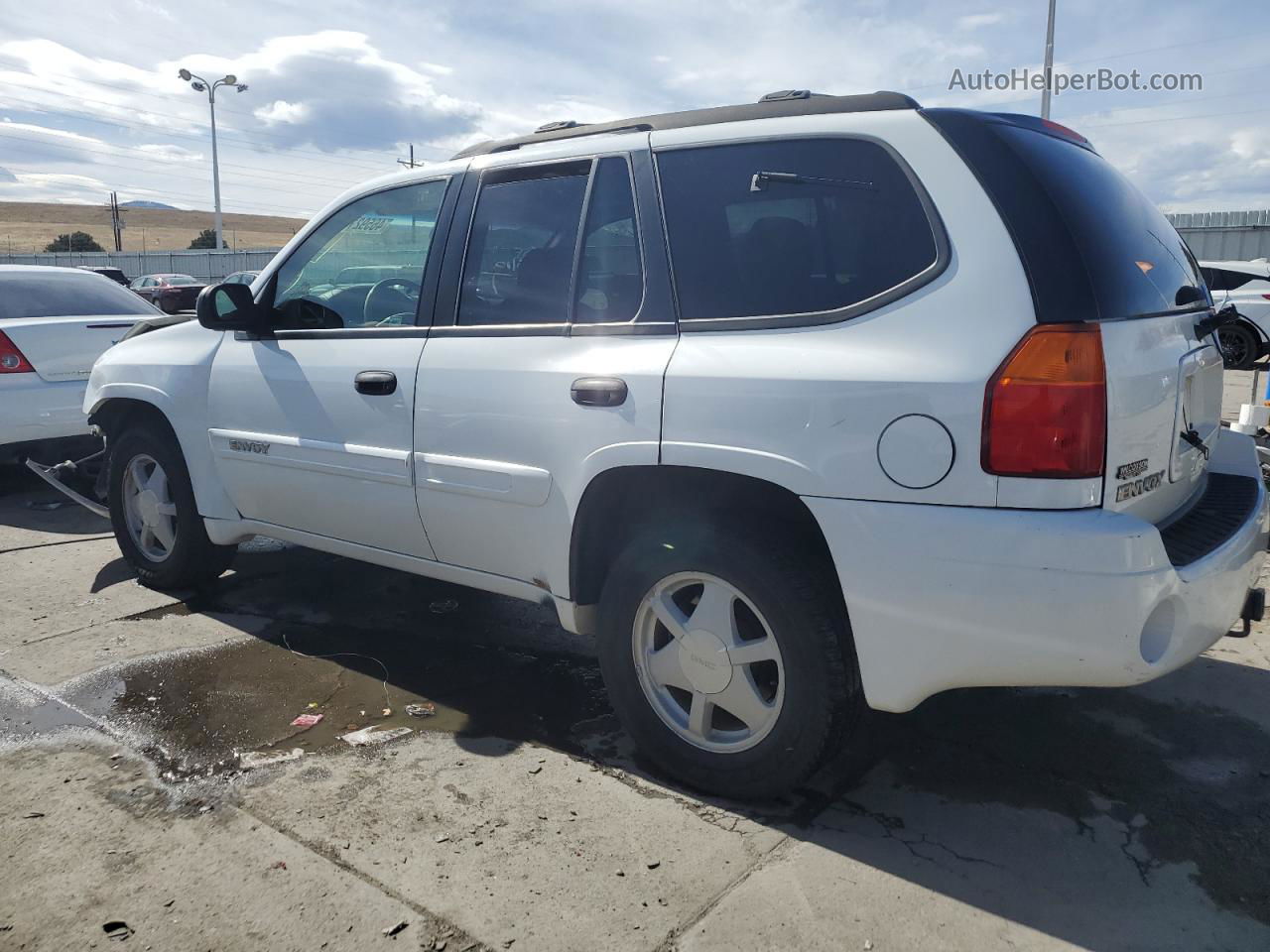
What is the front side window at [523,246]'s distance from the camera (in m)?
3.26

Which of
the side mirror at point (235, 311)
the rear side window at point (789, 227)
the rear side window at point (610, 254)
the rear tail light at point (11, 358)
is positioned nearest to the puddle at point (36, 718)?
the side mirror at point (235, 311)

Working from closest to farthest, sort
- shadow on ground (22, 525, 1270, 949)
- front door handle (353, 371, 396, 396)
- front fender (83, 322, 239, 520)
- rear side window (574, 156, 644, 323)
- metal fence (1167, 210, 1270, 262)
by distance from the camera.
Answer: shadow on ground (22, 525, 1270, 949) < rear side window (574, 156, 644, 323) < front door handle (353, 371, 396, 396) < front fender (83, 322, 239, 520) < metal fence (1167, 210, 1270, 262)

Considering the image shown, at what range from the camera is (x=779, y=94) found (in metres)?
3.04

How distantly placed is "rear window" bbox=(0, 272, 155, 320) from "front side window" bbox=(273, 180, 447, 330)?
381 cm

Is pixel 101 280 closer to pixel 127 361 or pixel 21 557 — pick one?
pixel 21 557

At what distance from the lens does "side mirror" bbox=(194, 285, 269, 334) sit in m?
4.13

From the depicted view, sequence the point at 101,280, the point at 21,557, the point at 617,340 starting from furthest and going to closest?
the point at 101,280
the point at 21,557
the point at 617,340

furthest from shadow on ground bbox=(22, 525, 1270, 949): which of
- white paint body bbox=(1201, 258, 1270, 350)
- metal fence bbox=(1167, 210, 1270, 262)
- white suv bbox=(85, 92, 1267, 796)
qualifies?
metal fence bbox=(1167, 210, 1270, 262)

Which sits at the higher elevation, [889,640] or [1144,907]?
[889,640]

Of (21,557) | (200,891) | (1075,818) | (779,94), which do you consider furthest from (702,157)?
(21,557)

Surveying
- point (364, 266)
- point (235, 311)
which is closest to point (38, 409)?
point (235, 311)

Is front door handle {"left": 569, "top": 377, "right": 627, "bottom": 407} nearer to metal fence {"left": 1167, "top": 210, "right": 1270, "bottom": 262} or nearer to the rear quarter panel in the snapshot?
the rear quarter panel

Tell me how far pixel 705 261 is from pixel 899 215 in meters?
0.57

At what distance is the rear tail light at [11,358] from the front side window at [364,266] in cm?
345
